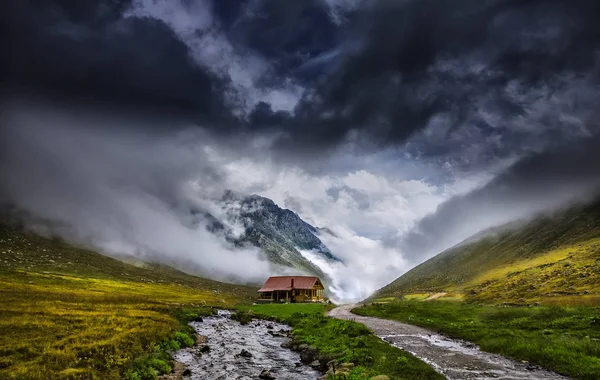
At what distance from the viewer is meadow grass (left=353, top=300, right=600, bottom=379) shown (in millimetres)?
27875

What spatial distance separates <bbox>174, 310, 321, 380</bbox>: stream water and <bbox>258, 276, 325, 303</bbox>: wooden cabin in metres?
97.6

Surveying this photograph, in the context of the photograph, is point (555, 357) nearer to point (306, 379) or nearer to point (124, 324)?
point (306, 379)

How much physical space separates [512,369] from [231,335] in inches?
1584

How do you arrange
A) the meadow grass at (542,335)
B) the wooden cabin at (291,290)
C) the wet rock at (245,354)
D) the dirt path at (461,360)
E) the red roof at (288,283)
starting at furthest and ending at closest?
the red roof at (288,283)
the wooden cabin at (291,290)
the wet rock at (245,354)
the meadow grass at (542,335)
the dirt path at (461,360)

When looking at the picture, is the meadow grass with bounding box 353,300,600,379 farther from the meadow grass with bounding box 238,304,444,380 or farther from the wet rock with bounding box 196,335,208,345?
the wet rock with bounding box 196,335,208,345

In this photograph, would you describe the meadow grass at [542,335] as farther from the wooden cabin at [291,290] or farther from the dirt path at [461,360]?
the wooden cabin at [291,290]

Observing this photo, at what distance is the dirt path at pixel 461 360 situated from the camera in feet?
88.0

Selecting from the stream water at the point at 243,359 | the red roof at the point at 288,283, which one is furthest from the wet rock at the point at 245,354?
the red roof at the point at 288,283

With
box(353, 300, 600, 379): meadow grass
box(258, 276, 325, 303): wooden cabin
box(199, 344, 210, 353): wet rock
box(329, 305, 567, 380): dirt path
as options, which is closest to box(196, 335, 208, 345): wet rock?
box(199, 344, 210, 353): wet rock

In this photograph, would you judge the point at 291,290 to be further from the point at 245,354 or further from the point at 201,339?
the point at 245,354

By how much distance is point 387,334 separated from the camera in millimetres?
48906

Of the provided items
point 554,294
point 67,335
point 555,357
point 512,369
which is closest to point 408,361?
point 512,369

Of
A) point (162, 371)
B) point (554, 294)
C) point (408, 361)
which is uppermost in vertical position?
point (554, 294)

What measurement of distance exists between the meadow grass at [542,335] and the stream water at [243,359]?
60.9ft
